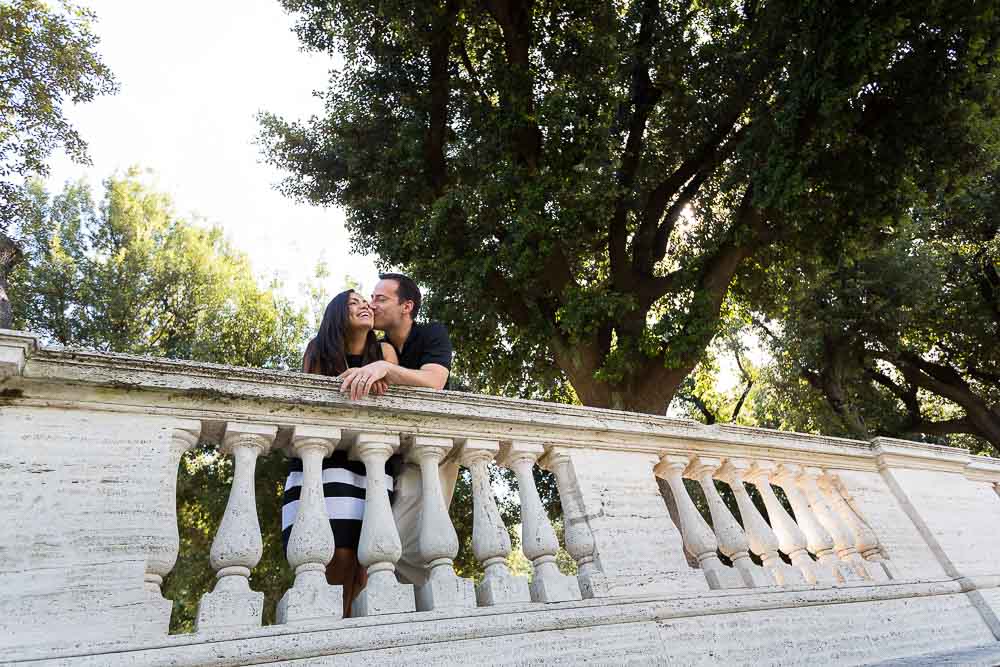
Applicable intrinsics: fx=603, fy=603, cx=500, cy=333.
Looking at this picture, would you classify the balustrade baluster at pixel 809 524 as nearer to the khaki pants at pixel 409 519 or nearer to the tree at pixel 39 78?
the khaki pants at pixel 409 519

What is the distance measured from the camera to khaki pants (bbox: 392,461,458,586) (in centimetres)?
284

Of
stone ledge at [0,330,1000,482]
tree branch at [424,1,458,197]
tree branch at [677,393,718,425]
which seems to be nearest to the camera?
stone ledge at [0,330,1000,482]

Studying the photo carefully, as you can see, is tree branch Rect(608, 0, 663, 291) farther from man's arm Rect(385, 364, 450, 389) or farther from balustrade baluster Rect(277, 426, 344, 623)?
balustrade baluster Rect(277, 426, 344, 623)

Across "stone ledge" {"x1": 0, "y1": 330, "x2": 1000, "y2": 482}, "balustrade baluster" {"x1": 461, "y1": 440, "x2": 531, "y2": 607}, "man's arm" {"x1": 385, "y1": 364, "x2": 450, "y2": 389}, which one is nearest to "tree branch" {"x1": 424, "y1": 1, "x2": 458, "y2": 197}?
"man's arm" {"x1": 385, "y1": 364, "x2": 450, "y2": 389}

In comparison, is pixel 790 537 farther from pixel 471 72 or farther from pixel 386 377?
pixel 471 72

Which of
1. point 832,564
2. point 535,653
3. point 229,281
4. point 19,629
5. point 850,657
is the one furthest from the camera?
point 229,281

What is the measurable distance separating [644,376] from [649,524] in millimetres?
5673

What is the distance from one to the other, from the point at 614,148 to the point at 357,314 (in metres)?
6.81

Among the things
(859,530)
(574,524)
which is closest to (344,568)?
(574,524)

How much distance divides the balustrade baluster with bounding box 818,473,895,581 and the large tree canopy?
13.3ft

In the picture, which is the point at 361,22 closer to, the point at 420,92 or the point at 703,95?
the point at 420,92

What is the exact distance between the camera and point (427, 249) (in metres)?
9.51

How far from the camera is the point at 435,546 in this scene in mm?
2557

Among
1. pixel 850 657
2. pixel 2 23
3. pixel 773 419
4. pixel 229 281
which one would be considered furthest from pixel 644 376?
pixel 2 23
